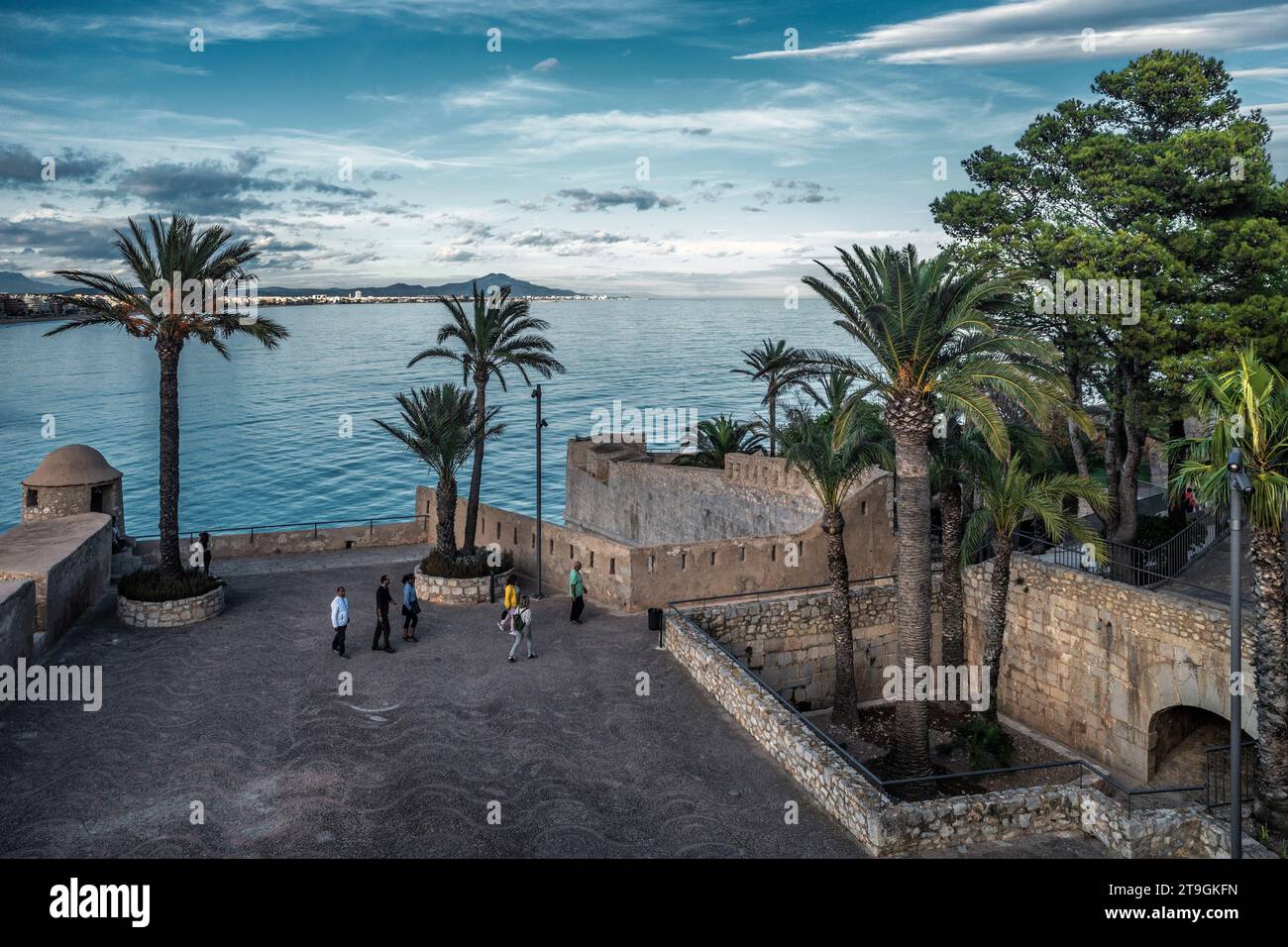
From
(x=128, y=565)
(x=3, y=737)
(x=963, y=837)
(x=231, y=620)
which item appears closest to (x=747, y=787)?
(x=963, y=837)

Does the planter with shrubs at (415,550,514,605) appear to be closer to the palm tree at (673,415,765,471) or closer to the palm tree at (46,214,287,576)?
the palm tree at (46,214,287,576)

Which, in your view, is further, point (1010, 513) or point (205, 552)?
point (205, 552)

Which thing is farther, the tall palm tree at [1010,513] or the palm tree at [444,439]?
the palm tree at [444,439]

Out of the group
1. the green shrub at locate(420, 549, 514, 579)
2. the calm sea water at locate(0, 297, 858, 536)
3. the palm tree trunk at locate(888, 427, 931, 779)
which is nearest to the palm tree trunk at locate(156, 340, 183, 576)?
the green shrub at locate(420, 549, 514, 579)

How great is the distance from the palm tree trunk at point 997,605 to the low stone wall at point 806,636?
2128 mm

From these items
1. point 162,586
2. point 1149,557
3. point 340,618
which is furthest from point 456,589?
point 1149,557

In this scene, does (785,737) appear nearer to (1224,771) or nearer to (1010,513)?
(1010,513)

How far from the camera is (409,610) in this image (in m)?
18.9

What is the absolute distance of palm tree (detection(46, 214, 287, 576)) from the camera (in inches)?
808

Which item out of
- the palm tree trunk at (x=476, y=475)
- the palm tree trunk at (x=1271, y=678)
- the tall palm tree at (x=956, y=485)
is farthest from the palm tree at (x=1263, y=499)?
the palm tree trunk at (x=476, y=475)

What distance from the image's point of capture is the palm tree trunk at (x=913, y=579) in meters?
16.3

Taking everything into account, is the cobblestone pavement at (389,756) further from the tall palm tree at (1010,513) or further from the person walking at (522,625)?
the tall palm tree at (1010,513)

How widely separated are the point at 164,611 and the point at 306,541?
24.3ft
